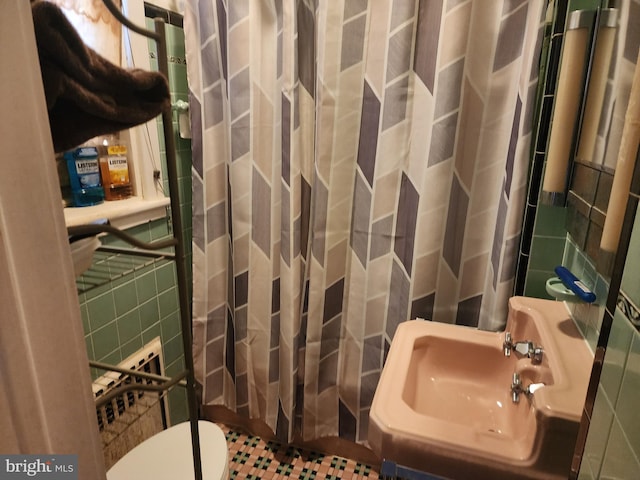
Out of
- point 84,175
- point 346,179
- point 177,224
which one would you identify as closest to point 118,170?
point 84,175

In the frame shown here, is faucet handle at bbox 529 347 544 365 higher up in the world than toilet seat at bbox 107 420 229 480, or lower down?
higher up

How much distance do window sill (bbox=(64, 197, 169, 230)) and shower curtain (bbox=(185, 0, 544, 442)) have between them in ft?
0.58

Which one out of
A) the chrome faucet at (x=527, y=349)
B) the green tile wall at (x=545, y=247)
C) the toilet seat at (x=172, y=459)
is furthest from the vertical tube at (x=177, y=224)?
the green tile wall at (x=545, y=247)

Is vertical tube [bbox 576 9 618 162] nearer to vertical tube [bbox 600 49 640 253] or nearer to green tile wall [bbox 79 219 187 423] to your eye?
vertical tube [bbox 600 49 640 253]

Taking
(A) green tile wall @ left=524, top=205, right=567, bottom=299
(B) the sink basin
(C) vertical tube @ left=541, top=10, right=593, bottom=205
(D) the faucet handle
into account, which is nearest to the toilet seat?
(B) the sink basin

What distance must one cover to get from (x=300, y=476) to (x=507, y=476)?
47.0 inches

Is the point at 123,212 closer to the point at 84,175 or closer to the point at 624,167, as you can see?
the point at 84,175

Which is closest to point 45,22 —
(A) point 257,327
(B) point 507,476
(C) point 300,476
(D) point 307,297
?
(B) point 507,476

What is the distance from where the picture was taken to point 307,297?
163 cm

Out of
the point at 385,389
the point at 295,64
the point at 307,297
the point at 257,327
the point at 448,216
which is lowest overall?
the point at 257,327

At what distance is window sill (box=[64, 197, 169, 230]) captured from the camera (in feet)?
4.12

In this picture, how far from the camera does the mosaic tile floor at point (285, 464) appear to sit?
5.66ft

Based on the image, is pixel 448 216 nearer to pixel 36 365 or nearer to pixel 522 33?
pixel 522 33

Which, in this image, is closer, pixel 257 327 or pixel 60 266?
pixel 60 266
